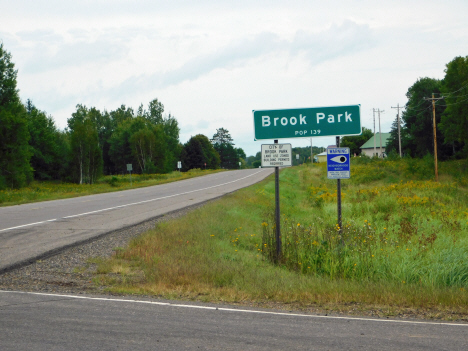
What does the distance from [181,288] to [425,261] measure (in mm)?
4986

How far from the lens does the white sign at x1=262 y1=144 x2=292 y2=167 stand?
31.4 ft

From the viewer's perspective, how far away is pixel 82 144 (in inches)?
3189

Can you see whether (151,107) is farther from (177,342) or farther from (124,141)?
(177,342)

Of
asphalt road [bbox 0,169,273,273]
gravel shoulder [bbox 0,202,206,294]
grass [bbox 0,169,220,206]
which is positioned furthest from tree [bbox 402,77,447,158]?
gravel shoulder [bbox 0,202,206,294]

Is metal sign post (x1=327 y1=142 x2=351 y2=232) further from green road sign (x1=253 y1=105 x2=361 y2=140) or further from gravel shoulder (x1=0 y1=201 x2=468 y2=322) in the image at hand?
gravel shoulder (x1=0 y1=201 x2=468 y2=322)

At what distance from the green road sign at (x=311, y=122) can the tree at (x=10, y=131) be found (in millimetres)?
50842

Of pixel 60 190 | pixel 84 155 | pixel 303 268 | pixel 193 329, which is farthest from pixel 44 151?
pixel 193 329

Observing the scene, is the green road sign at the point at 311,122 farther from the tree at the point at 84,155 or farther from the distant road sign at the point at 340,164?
the tree at the point at 84,155

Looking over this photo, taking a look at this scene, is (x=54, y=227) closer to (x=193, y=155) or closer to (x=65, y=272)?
(x=65, y=272)

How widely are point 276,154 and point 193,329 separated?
4.97 m

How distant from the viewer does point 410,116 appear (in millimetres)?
92062

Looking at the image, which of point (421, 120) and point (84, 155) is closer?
point (84, 155)

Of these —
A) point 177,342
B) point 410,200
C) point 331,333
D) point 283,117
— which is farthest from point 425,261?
point 410,200

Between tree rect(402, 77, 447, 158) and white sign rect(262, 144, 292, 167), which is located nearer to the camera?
white sign rect(262, 144, 292, 167)
